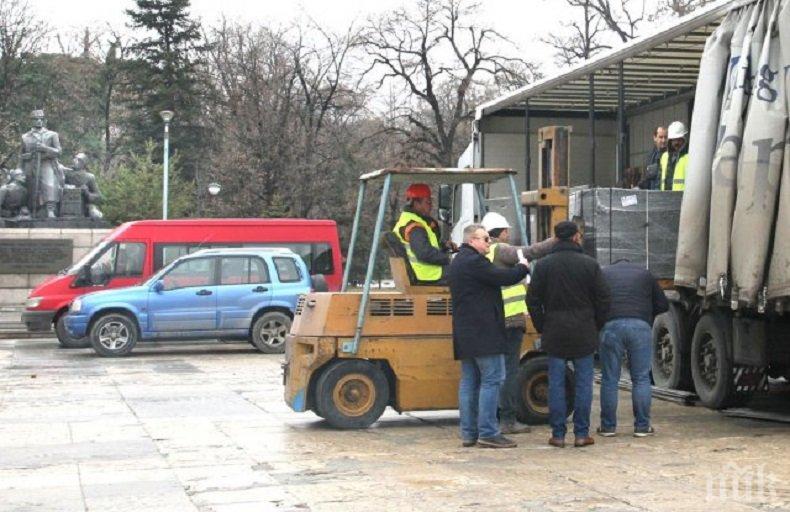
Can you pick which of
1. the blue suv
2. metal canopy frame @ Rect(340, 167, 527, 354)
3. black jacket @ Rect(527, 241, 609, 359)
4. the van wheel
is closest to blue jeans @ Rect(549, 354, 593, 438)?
black jacket @ Rect(527, 241, 609, 359)

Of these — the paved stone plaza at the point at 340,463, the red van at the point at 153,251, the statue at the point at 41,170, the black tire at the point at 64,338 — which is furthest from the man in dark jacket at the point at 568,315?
the statue at the point at 41,170

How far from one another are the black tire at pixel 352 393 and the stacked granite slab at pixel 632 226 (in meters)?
2.41

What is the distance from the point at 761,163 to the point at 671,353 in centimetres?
376

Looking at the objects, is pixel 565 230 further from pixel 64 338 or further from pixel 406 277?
pixel 64 338

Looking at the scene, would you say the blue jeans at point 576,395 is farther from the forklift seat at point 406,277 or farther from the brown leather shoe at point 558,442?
the forklift seat at point 406,277

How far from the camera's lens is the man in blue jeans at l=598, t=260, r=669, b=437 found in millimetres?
10680

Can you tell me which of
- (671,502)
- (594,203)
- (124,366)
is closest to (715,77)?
(594,203)

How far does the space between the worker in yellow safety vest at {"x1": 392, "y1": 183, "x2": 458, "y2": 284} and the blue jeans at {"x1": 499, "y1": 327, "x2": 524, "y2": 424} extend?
38.9 inches

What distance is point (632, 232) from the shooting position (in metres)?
12.0

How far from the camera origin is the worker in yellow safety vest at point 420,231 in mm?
11172

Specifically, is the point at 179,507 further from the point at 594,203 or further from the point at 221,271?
the point at 221,271

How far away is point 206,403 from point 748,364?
5.73m

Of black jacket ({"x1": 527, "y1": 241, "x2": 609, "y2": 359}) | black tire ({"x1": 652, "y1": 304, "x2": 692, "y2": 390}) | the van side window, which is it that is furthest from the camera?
the van side window

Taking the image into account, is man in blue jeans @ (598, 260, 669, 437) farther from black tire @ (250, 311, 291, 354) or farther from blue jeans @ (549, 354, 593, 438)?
black tire @ (250, 311, 291, 354)
